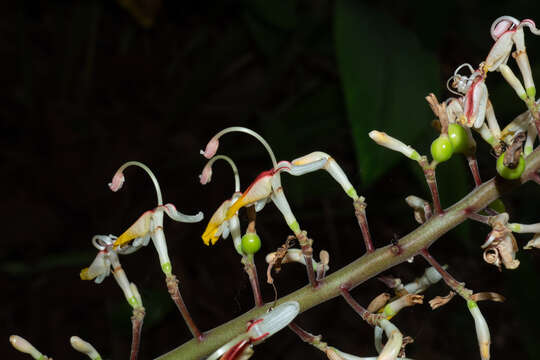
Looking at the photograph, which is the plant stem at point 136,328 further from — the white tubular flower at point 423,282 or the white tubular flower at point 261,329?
the white tubular flower at point 423,282

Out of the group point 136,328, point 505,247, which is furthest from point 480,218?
point 136,328

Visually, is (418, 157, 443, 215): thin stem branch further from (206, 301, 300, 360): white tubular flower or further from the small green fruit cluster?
(206, 301, 300, 360): white tubular flower

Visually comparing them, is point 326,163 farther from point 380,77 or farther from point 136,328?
point 380,77

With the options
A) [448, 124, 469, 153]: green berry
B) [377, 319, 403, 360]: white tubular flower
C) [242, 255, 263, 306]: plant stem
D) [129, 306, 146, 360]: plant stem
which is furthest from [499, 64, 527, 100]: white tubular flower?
[129, 306, 146, 360]: plant stem

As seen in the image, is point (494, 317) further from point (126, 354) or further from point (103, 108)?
point (103, 108)

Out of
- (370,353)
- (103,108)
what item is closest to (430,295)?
(370,353)

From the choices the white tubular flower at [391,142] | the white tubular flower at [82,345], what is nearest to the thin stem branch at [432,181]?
the white tubular flower at [391,142]
